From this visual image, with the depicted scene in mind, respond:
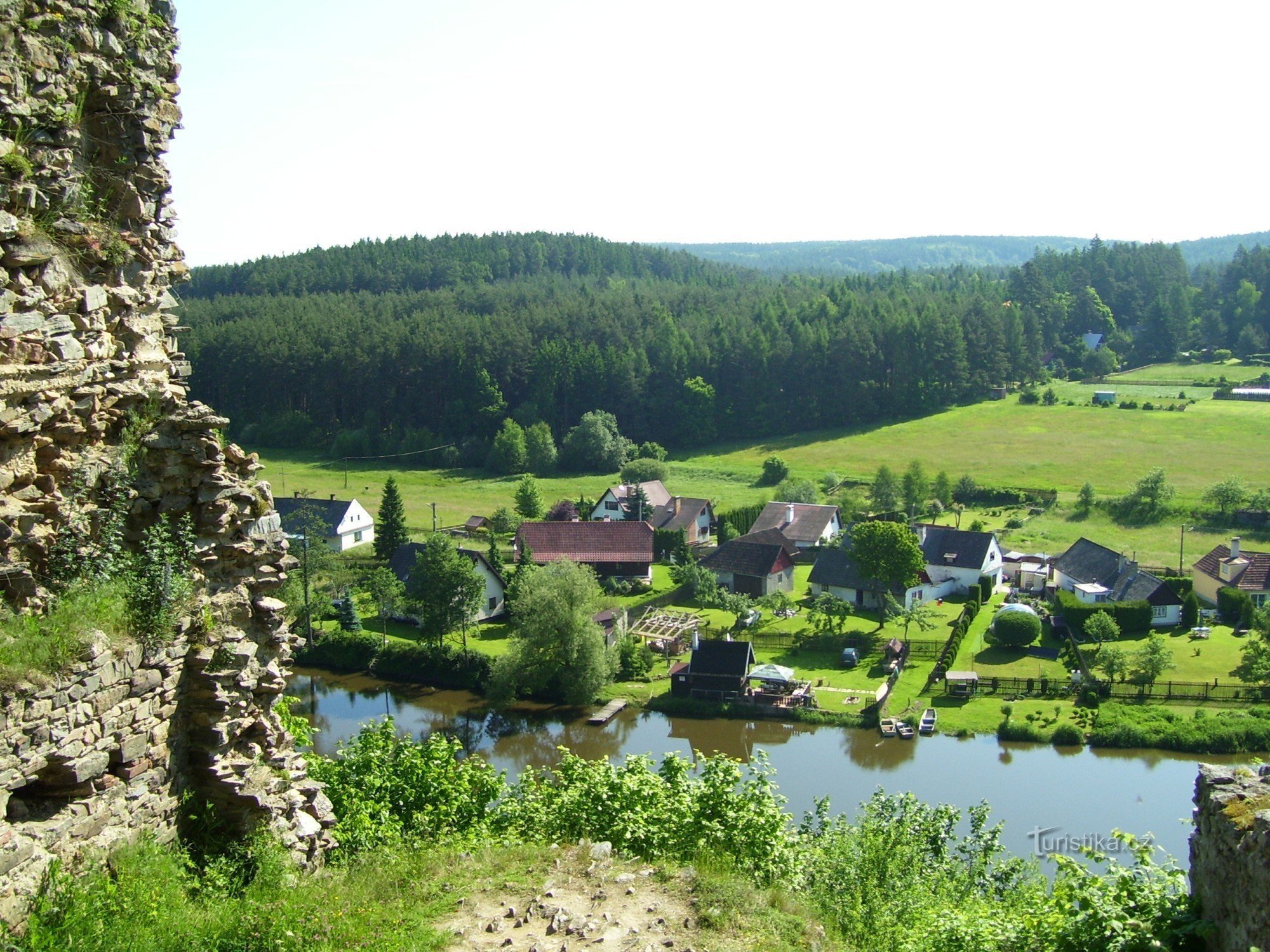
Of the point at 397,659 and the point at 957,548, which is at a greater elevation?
the point at 957,548

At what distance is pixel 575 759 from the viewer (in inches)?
533

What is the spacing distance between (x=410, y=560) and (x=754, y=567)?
15.3 meters

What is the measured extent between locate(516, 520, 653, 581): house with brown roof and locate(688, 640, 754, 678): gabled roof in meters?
12.6

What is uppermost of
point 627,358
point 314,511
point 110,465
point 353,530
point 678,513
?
point 110,465

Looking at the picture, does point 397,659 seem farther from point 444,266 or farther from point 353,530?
point 444,266

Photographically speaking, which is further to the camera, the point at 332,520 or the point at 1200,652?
the point at 332,520

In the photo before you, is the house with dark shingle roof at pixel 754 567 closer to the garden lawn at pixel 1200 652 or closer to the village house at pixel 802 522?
the village house at pixel 802 522

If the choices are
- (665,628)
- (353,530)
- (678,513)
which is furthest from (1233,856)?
(678,513)

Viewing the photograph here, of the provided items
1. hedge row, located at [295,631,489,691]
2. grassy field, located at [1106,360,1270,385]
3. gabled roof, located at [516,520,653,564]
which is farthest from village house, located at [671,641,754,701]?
grassy field, located at [1106,360,1270,385]

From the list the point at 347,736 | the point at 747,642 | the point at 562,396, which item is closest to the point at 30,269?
the point at 347,736

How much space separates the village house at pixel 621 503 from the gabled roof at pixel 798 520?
608 cm

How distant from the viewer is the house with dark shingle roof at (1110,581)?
42.4 m

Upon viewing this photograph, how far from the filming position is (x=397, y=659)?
1553 inches

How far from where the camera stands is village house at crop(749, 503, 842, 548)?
5609cm
